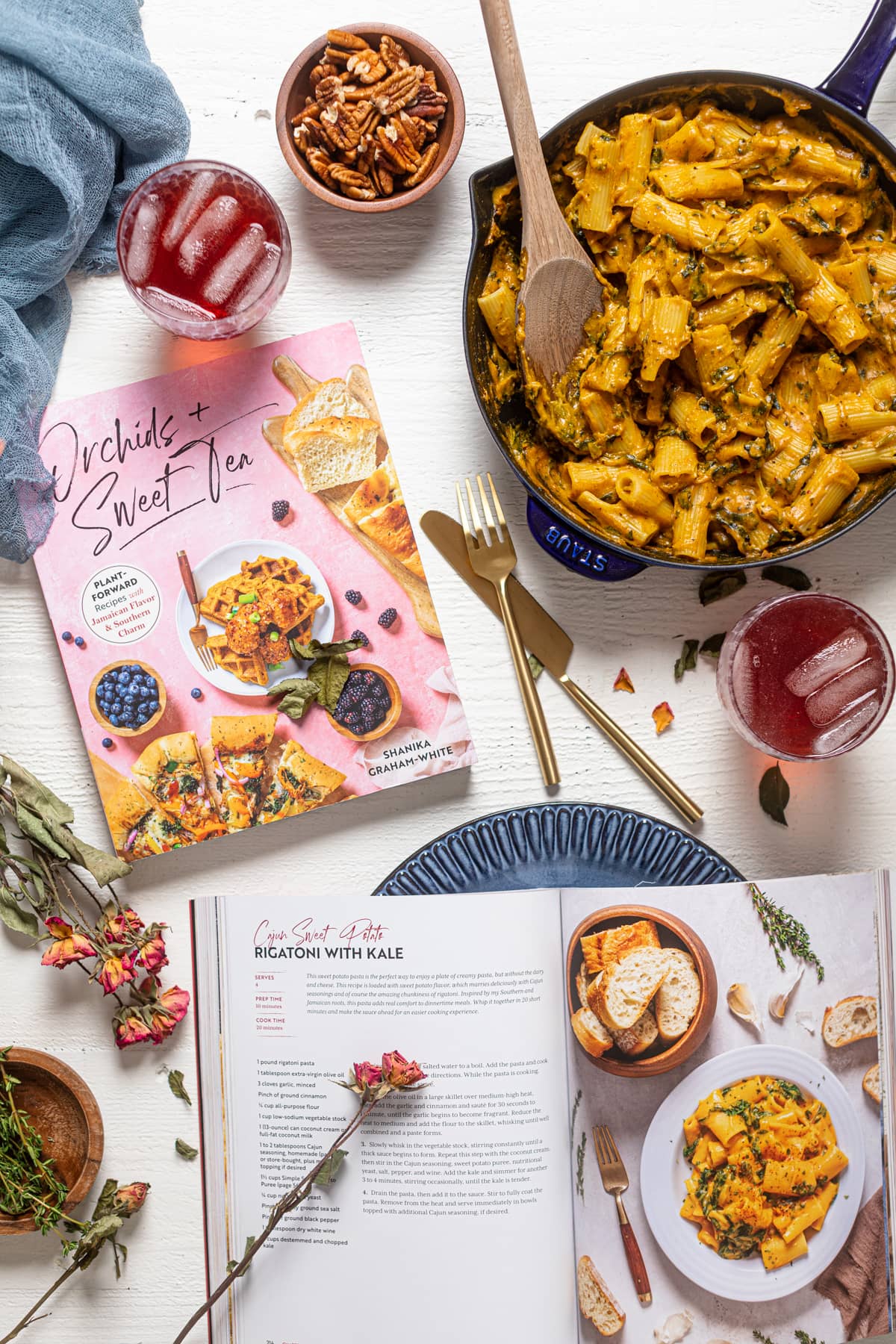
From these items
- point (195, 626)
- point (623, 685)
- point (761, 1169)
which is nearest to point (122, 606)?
point (195, 626)

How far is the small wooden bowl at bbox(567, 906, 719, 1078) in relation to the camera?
38.9 inches

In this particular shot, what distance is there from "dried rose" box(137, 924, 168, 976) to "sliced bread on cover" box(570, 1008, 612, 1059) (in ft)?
1.33

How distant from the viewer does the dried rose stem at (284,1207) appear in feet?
3.24

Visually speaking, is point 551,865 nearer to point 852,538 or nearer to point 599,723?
point 599,723

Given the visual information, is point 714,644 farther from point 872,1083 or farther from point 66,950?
point 66,950

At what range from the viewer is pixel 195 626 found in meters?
1.07

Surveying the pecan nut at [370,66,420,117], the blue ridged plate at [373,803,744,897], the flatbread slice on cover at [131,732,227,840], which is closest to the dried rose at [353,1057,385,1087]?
the blue ridged plate at [373,803,744,897]

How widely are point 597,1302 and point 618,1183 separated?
114 millimetres

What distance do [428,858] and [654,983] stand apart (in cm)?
25

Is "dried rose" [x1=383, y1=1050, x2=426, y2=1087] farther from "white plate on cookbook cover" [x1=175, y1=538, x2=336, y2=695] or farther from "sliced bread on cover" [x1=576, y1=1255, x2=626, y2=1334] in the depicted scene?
"white plate on cookbook cover" [x1=175, y1=538, x2=336, y2=695]

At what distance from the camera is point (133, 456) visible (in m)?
1.08

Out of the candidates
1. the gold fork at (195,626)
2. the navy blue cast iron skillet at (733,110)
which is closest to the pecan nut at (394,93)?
the navy blue cast iron skillet at (733,110)

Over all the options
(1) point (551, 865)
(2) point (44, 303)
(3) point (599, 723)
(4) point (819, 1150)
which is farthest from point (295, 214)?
(4) point (819, 1150)

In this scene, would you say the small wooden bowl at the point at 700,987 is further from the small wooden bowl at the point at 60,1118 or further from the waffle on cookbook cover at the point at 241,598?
the small wooden bowl at the point at 60,1118
